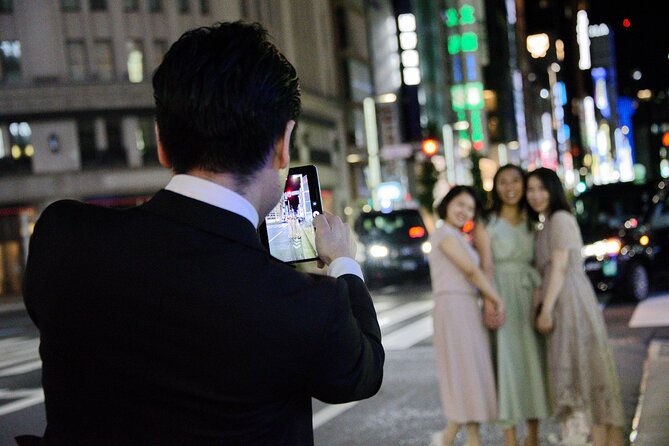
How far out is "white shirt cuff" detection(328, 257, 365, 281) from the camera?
177 cm

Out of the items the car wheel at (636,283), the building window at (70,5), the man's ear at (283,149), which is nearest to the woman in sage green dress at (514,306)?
the man's ear at (283,149)

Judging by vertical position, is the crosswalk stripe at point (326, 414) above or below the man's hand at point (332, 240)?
below

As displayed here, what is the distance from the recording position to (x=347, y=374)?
158 cm

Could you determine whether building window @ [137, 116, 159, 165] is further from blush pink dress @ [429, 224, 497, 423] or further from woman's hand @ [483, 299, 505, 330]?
woman's hand @ [483, 299, 505, 330]

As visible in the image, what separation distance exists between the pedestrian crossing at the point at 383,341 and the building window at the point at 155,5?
24406mm

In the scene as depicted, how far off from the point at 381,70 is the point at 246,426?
171 ft

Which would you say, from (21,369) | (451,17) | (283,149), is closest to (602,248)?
(21,369)

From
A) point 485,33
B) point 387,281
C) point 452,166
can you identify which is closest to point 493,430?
point 387,281

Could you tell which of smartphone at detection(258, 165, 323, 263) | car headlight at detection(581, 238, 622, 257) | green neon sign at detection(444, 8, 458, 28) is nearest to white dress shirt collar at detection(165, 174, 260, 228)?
smartphone at detection(258, 165, 323, 263)

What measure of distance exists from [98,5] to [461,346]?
112 ft

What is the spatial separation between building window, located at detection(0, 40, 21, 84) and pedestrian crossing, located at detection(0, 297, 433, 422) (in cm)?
2135

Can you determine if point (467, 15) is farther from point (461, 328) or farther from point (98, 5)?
point (461, 328)

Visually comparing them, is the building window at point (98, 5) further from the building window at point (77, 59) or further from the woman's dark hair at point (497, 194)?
the woman's dark hair at point (497, 194)

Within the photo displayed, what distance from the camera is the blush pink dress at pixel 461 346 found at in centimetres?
551
